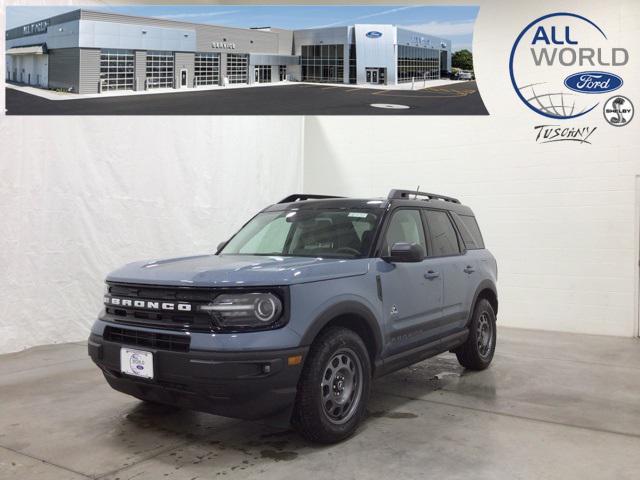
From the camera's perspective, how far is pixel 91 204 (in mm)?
7242

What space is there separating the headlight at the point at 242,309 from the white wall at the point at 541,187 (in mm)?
6691

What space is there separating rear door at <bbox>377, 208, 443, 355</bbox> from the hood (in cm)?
32

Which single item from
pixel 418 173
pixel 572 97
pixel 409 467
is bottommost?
pixel 409 467

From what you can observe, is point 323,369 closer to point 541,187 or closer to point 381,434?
point 381,434

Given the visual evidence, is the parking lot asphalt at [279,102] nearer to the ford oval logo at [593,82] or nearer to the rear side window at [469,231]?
the ford oval logo at [593,82]

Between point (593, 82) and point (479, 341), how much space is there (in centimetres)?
501

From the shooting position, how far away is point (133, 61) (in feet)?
23.8

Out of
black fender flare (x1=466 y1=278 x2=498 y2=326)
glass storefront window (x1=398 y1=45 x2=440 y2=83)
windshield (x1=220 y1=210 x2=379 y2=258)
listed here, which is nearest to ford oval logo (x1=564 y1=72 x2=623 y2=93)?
glass storefront window (x1=398 y1=45 x2=440 y2=83)

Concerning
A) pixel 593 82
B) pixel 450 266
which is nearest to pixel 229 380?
pixel 450 266

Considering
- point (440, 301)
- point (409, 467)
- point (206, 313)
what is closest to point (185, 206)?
point (440, 301)

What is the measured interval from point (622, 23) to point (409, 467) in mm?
7657

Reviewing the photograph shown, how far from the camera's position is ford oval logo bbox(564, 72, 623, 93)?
8.25 meters

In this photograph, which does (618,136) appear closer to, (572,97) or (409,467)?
(572,97)

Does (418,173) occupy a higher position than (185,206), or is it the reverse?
(418,173)
